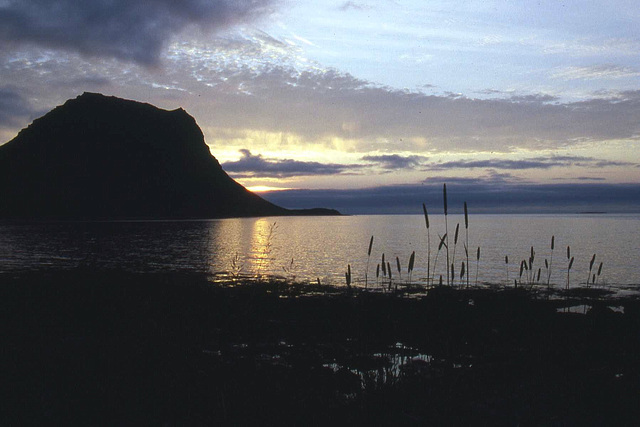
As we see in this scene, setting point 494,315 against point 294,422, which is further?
point 494,315

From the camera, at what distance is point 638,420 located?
687 centimetres

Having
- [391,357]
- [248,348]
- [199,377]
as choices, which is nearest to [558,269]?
[391,357]

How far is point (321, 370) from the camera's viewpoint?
1021cm

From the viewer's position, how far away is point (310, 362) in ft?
37.9

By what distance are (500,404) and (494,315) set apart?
10.6 metres

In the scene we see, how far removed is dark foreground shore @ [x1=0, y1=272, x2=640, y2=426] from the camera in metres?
7.17

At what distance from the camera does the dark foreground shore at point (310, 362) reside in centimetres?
717

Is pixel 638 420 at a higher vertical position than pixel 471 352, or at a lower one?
higher

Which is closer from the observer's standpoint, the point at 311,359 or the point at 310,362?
the point at 310,362

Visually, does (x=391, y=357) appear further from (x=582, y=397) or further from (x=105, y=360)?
(x=105, y=360)

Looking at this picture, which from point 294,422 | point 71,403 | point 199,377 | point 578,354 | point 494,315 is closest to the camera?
point 294,422

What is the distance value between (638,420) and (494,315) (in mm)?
10875

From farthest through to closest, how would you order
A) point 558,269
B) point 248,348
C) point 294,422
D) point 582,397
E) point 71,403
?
1. point 558,269
2. point 248,348
3. point 582,397
4. point 71,403
5. point 294,422

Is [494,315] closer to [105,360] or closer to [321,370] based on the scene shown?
[321,370]
